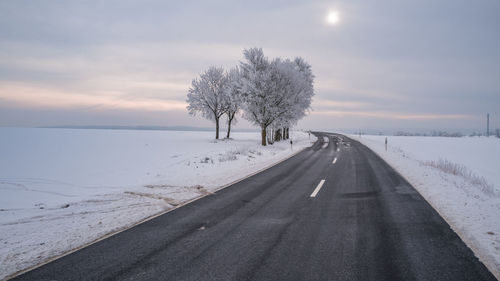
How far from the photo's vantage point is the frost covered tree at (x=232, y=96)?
1214 inches

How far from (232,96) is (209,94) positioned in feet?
22.9

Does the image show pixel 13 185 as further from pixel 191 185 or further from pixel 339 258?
pixel 339 258

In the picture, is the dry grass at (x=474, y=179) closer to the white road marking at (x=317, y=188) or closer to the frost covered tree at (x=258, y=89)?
the white road marking at (x=317, y=188)

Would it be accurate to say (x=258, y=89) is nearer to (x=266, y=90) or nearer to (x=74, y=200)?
(x=266, y=90)

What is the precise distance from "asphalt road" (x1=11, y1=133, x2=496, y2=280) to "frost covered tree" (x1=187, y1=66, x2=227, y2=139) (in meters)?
33.0

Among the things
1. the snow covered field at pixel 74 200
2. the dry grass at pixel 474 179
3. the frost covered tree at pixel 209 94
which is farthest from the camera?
the frost covered tree at pixel 209 94

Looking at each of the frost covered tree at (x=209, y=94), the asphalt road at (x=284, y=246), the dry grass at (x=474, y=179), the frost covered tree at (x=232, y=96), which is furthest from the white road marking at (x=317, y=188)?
the frost covered tree at (x=209, y=94)

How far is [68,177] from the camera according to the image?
501 inches

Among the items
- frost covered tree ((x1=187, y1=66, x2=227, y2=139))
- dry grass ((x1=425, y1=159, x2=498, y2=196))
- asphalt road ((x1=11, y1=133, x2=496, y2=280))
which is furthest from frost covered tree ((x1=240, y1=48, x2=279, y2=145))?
asphalt road ((x1=11, y1=133, x2=496, y2=280))

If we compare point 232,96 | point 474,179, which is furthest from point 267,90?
point 474,179

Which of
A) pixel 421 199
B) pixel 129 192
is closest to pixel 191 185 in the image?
pixel 129 192

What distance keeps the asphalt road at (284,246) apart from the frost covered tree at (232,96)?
24.1 metres

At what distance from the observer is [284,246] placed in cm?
447

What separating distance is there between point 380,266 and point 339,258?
58 centimetres
